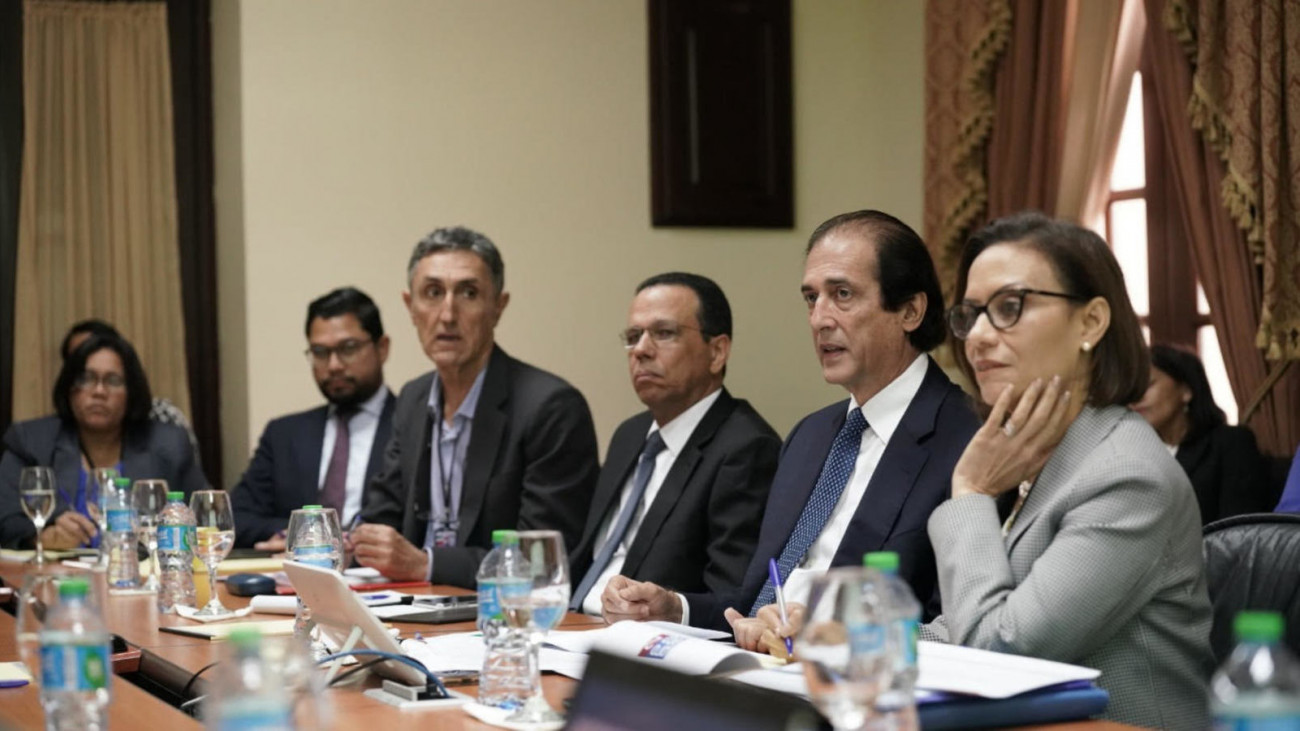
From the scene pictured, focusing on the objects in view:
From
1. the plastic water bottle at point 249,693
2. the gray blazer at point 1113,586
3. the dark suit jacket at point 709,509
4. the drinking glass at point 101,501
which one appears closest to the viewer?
the plastic water bottle at point 249,693

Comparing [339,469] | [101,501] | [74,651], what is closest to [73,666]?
[74,651]

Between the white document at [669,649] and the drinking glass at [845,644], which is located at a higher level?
the drinking glass at [845,644]

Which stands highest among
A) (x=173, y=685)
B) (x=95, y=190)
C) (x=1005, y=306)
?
(x=95, y=190)

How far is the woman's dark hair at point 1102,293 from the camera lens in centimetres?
234

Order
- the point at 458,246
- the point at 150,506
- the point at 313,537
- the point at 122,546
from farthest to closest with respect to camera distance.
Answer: the point at 458,246 < the point at 122,546 < the point at 150,506 < the point at 313,537

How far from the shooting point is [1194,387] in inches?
193

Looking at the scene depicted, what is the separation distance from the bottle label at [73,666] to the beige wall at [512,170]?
13.4 ft

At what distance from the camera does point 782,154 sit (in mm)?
6207

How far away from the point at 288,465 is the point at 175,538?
7.23 feet

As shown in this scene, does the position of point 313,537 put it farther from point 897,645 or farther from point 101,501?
point 101,501

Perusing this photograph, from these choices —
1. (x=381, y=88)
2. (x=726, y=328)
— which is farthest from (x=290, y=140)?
(x=726, y=328)

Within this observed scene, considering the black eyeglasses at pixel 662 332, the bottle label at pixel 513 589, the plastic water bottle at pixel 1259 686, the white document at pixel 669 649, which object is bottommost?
the white document at pixel 669 649

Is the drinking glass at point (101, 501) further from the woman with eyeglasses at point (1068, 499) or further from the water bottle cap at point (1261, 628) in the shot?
the water bottle cap at point (1261, 628)

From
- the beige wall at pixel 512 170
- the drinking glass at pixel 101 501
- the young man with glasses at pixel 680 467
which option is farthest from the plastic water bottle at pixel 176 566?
the beige wall at pixel 512 170
